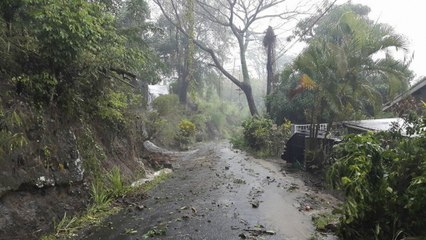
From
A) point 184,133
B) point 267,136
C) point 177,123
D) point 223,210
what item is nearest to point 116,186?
point 223,210

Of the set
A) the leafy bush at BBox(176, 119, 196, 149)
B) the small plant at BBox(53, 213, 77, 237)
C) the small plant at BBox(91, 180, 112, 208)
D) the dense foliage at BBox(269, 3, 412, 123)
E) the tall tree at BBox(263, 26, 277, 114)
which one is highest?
the tall tree at BBox(263, 26, 277, 114)

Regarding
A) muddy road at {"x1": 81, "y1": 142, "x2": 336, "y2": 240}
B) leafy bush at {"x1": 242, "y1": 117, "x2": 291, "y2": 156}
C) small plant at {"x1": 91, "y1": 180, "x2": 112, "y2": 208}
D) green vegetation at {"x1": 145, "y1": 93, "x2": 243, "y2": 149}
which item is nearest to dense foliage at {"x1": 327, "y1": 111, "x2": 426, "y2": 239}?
muddy road at {"x1": 81, "y1": 142, "x2": 336, "y2": 240}

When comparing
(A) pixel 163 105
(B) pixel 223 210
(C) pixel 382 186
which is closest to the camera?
(C) pixel 382 186

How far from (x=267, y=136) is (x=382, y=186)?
12347 mm

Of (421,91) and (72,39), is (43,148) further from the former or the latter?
(421,91)

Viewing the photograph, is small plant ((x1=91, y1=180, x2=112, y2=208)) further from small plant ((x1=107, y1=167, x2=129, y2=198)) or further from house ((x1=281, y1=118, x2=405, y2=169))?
house ((x1=281, y1=118, x2=405, y2=169))

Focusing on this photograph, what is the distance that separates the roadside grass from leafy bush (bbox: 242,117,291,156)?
29.1 ft

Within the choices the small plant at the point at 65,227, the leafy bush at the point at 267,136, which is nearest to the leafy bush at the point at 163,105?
the leafy bush at the point at 267,136

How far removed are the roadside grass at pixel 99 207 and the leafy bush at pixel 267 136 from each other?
887 centimetres

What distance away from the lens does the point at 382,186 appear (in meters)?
4.68

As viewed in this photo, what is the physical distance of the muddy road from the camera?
5.82 m

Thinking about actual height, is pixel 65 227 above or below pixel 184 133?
below

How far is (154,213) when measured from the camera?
6.99 meters

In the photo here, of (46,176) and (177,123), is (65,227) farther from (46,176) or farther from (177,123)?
(177,123)
